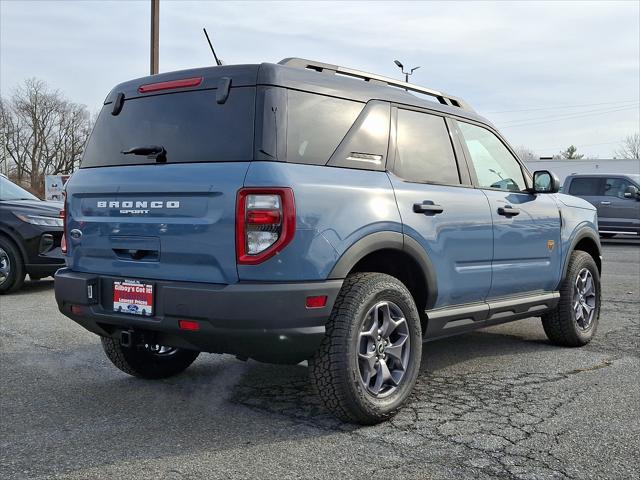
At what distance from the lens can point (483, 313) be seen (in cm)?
455

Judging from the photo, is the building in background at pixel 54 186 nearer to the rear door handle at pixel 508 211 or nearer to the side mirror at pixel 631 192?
the side mirror at pixel 631 192

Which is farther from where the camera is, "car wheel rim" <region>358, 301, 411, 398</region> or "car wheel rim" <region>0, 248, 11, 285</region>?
"car wheel rim" <region>0, 248, 11, 285</region>

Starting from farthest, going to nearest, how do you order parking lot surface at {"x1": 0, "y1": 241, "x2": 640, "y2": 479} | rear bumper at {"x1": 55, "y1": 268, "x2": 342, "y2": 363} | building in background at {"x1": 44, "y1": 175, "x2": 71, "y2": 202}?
building in background at {"x1": 44, "y1": 175, "x2": 71, "y2": 202}
rear bumper at {"x1": 55, "y1": 268, "x2": 342, "y2": 363}
parking lot surface at {"x1": 0, "y1": 241, "x2": 640, "y2": 479}

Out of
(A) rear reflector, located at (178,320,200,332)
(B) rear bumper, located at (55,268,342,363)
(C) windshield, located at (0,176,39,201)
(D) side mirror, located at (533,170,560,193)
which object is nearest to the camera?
(B) rear bumper, located at (55,268,342,363)

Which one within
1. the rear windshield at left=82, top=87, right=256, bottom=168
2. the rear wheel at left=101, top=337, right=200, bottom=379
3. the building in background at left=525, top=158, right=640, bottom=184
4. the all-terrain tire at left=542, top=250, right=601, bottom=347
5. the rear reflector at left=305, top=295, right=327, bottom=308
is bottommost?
the rear wheel at left=101, top=337, right=200, bottom=379

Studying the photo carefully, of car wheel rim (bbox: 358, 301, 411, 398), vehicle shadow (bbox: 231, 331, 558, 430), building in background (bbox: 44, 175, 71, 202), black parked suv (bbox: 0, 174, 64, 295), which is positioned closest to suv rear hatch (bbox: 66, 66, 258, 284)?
car wheel rim (bbox: 358, 301, 411, 398)

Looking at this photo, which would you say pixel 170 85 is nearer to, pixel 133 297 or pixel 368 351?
pixel 133 297

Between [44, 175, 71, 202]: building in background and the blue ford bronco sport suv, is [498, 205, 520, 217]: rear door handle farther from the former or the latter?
[44, 175, 71, 202]: building in background

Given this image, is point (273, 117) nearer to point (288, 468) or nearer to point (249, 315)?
point (249, 315)

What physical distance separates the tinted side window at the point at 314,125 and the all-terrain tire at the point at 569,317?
2.68 meters

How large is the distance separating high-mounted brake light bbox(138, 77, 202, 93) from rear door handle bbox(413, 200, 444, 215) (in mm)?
1422

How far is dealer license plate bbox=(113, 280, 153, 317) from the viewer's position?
11.6 feet

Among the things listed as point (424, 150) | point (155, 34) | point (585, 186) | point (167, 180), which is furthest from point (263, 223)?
point (585, 186)

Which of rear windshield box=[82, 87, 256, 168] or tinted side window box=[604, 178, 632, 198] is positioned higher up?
tinted side window box=[604, 178, 632, 198]
